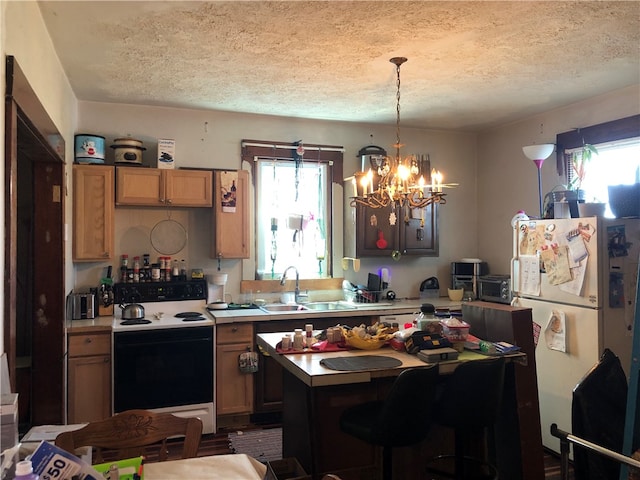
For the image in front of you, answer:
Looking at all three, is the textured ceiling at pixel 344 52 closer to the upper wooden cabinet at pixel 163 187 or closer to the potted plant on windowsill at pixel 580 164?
the potted plant on windowsill at pixel 580 164

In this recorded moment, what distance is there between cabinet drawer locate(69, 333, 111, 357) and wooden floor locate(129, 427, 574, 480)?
0.79m

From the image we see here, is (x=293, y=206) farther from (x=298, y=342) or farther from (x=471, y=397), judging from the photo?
(x=471, y=397)

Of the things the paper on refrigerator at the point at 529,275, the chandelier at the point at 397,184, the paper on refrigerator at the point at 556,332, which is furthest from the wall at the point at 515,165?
the chandelier at the point at 397,184

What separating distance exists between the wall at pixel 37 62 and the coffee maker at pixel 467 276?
3510 millimetres

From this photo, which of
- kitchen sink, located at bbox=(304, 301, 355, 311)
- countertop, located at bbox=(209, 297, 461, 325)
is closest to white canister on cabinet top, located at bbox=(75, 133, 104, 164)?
countertop, located at bbox=(209, 297, 461, 325)

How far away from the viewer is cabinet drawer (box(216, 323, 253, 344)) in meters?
3.96

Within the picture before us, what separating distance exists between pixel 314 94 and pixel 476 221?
2.46 m

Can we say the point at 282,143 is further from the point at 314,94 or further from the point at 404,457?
the point at 404,457

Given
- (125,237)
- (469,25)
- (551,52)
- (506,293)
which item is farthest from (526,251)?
(125,237)

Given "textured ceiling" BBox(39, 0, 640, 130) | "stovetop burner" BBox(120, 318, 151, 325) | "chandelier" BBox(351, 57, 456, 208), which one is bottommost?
"stovetop burner" BBox(120, 318, 151, 325)

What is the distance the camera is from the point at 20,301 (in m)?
3.70

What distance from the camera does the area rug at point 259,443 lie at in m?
3.49

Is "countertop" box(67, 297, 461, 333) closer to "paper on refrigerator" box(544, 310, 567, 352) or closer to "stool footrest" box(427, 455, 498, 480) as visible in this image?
"paper on refrigerator" box(544, 310, 567, 352)

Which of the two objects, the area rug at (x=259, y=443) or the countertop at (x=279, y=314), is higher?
the countertop at (x=279, y=314)
